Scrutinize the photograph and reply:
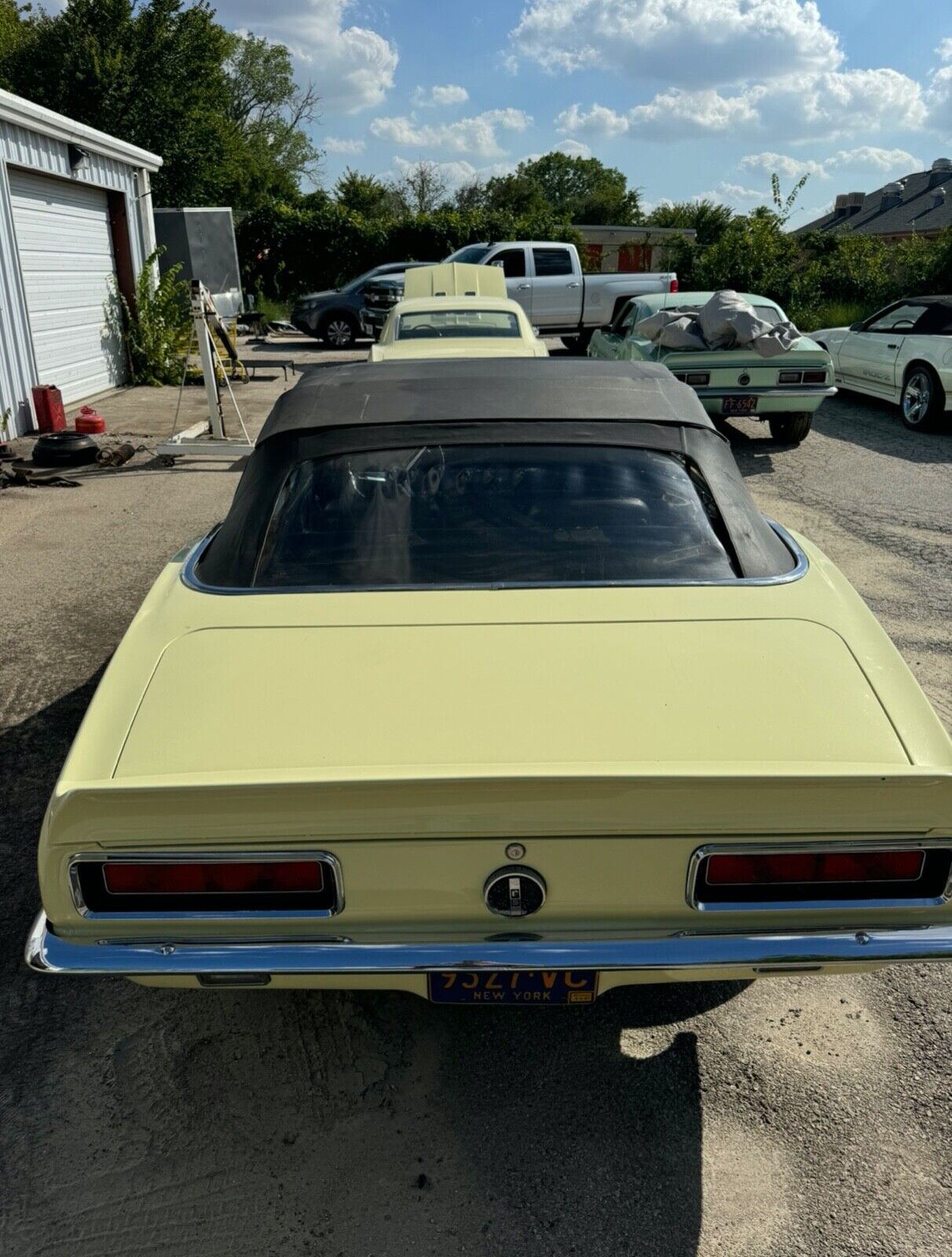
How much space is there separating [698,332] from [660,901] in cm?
855

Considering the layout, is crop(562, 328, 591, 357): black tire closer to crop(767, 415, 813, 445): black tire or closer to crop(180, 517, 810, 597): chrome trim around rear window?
crop(767, 415, 813, 445): black tire

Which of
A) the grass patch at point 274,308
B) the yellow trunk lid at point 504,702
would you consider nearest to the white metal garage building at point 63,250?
the yellow trunk lid at point 504,702

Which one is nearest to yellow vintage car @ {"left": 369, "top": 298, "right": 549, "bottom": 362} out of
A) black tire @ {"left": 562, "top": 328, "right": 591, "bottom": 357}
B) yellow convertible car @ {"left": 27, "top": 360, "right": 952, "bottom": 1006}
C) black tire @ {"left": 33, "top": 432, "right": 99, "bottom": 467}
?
black tire @ {"left": 33, "top": 432, "right": 99, "bottom": 467}

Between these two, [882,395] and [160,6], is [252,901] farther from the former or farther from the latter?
[160,6]

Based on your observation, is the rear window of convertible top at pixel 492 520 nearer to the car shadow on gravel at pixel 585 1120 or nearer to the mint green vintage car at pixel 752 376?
the car shadow on gravel at pixel 585 1120

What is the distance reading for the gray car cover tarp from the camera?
9.29m

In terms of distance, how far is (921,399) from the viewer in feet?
36.0

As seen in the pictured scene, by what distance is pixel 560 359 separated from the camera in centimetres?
369

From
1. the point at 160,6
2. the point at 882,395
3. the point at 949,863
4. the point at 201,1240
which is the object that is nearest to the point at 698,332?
the point at 882,395

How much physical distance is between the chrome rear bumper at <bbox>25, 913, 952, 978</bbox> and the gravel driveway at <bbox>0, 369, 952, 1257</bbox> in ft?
1.91

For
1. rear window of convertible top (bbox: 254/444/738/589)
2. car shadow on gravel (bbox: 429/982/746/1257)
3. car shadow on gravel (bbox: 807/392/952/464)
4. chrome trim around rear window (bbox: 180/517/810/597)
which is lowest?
car shadow on gravel (bbox: 429/982/746/1257)

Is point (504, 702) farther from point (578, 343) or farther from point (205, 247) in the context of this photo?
point (205, 247)

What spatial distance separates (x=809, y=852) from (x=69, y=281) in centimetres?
1301

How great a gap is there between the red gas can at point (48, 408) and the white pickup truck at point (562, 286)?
9.24 meters
